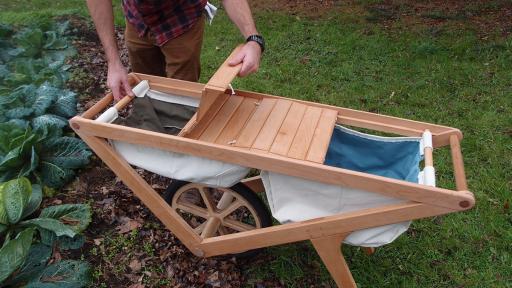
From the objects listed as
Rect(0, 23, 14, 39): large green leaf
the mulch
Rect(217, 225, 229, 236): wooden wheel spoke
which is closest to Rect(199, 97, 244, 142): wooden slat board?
Rect(217, 225, 229, 236): wooden wheel spoke

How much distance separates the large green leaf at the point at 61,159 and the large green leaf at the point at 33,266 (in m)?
0.57

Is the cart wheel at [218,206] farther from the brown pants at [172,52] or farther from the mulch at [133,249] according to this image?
the brown pants at [172,52]

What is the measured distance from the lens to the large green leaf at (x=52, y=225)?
2.30 meters

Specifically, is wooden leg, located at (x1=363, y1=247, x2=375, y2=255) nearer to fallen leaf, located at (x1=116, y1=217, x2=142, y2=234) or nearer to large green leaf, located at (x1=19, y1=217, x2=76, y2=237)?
fallen leaf, located at (x1=116, y1=217, x2=142, y2=234)

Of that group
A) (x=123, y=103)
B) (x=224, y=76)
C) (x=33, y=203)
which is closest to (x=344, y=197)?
(x=224, y=76)

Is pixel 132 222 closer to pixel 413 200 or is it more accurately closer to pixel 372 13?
pixel 413 200

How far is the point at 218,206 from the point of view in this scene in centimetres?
240

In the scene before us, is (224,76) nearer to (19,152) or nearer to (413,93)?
(19,152)

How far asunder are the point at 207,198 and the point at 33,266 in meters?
0.97

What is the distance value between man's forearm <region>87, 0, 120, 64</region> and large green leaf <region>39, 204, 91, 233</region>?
35.2 inches

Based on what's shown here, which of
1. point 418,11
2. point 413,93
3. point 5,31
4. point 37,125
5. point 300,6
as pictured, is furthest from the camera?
point 300,6

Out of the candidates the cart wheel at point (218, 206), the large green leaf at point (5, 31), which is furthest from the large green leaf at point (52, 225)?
the large green leaf at point (5, 31)

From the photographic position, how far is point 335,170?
5.37ft

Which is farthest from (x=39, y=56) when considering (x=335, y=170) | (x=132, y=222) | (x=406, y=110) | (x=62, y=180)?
(x=335, y=170)
